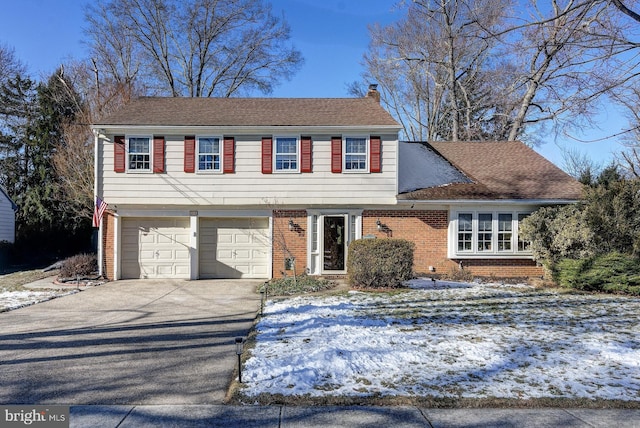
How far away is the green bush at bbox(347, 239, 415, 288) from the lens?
34.4 ft

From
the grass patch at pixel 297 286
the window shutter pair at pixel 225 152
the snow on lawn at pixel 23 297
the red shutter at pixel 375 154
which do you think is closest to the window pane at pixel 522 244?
the red shutter at pixel 375 154

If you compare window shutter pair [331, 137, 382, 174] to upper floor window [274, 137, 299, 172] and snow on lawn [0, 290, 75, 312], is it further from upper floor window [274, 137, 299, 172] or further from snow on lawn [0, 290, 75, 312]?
snow on lawn [0, 290, 75, 312]

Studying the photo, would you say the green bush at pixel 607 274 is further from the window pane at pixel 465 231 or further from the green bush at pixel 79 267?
the green bush at pixel 79 267

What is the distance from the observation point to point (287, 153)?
13078 mm

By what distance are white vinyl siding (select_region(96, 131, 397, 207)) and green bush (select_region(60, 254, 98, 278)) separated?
2.20 m

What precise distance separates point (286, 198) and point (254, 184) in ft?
3.66

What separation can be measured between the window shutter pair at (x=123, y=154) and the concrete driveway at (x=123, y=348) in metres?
4.30

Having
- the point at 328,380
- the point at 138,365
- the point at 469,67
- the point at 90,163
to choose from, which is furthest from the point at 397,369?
the point at 469,67

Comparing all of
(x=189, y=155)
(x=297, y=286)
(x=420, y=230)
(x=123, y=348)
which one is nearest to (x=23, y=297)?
(x=189, y=155)

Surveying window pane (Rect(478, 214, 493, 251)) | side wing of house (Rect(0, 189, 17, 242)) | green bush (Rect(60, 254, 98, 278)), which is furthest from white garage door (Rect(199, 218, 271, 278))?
side wing of house (Rect(0, 189, 17, 242))

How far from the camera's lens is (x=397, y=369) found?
16.3ft

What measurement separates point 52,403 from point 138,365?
1.18 metres

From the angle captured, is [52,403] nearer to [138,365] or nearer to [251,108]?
[138,365]

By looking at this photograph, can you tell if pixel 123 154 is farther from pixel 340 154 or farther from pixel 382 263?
pixel 382 263
